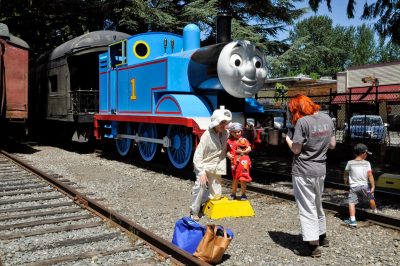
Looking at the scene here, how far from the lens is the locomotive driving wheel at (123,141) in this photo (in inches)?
463

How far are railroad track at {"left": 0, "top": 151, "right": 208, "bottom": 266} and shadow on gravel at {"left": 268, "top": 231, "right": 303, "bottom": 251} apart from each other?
4.31 ft

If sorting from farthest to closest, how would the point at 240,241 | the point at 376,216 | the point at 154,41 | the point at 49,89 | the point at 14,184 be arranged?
1. the point at 49,89
2. the point at 154,41
3. the point at 14,184
4. the point at 376,216
5. the point at 240,241

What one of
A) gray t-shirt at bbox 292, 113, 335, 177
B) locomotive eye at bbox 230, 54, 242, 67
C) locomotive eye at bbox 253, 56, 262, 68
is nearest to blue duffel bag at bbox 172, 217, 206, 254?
gray t-shirt at bbox 292, 113, 335, 177

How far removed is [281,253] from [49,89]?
1240 cm

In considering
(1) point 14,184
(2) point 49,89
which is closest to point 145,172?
(1) point 14,184

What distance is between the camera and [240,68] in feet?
28.3

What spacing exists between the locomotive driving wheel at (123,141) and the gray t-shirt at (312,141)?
772cm

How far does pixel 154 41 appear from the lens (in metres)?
10.8

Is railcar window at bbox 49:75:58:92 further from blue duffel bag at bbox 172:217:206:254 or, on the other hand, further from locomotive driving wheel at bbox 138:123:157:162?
blue duffel bag at bbox 172:217:206:254

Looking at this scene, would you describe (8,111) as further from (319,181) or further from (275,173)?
(319,181)

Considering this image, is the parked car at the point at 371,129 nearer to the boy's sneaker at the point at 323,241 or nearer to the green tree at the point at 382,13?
the green tree at the point at 382,13

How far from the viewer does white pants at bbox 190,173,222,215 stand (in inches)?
221

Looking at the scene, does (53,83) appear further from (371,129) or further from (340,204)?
(340,204)

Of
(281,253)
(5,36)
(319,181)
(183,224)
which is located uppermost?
(5,36)
